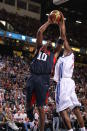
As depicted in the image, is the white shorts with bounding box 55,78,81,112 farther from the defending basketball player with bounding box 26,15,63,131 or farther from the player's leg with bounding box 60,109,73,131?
the defending basketball player with bounding box 26,15,63,131

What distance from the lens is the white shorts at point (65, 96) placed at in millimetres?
5078

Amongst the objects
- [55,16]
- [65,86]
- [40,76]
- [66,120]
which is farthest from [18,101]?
[55,16]

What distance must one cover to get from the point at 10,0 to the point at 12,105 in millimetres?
15652

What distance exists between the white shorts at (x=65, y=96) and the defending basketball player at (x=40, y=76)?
0.38 metres

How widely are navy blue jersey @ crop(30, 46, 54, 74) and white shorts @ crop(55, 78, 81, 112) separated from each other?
44 centimetres

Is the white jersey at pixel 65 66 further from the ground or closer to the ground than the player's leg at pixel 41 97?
further from the ground

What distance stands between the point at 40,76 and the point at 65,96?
0.56 meters

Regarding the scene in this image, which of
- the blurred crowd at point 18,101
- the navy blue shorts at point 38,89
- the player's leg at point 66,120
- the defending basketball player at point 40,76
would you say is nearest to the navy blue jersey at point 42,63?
the defending basketball player at point 40,76

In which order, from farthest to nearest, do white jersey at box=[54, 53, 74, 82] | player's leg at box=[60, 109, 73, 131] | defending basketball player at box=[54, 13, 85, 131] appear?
white jersey at box=[54, 53, 74, 82] < defending basketball player at box=[54, 13, 85, 131] < player's leg at box=[60, 109, 73, 131]

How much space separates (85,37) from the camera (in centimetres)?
3203

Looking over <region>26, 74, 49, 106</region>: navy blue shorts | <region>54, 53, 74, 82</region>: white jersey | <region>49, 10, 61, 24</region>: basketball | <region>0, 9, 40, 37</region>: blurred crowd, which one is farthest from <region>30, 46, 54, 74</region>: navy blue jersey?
<region>0, 9, 40, 37</region>: blurred crowd

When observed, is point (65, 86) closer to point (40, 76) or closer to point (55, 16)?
point (40, 76)

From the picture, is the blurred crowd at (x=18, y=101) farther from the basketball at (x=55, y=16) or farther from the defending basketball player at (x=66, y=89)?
the basketball at (x=55, y=16)

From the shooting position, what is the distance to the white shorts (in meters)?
5.08
